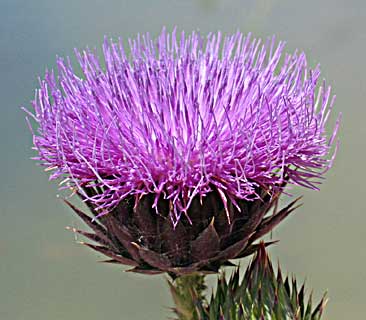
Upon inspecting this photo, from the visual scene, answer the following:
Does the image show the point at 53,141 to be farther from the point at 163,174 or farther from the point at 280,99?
the point at 280,99

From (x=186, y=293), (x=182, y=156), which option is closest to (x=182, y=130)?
(x=182, y=156)

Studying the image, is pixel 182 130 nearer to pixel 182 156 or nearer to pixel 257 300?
pixel 182 156

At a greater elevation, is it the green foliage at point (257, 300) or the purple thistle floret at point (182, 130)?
the purple thistle floret at point (182, 130)

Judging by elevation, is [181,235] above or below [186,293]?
above

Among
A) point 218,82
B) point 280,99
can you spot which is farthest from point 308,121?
point 218,82

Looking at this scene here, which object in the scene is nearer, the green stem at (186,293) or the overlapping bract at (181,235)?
the overlapping bract at (181,235)
